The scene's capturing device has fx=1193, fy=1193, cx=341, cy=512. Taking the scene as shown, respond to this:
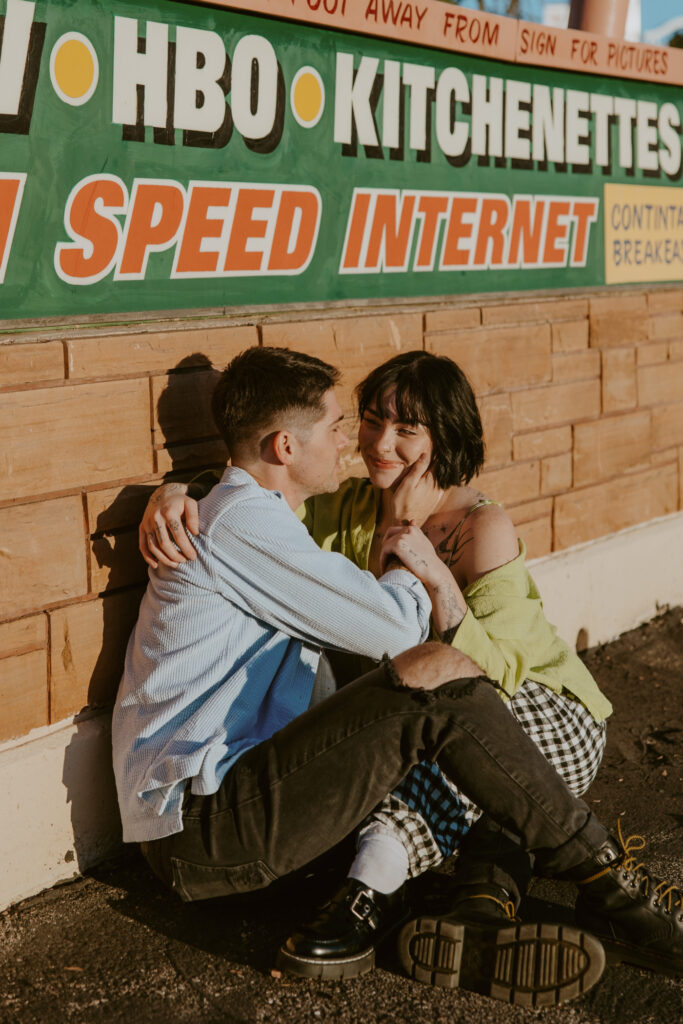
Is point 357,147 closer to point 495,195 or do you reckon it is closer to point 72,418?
point 495,195

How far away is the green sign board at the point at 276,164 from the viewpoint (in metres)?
3.15

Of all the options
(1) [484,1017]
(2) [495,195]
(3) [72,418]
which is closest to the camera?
(1) [484,1017]

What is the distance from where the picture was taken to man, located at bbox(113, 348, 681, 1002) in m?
2.79

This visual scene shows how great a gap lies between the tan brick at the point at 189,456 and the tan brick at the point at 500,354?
1142mm

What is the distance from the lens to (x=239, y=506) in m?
2.98

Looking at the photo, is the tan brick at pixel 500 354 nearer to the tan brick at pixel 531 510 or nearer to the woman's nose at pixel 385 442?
the tan brick at pixel 531 510

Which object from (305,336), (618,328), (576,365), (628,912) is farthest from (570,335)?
(628,912)

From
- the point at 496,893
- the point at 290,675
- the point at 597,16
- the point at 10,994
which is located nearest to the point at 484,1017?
the point at 496,893

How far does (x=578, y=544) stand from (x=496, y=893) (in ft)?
8.69

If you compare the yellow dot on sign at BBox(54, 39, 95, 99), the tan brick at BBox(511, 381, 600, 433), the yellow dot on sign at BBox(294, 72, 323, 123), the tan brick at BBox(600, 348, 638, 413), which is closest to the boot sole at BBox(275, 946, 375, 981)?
the yellow dot on sign at BBox(54, 39, 95, 99)

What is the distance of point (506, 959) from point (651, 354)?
3.76m

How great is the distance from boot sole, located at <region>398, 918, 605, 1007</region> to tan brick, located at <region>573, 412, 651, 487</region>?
2.92 meters

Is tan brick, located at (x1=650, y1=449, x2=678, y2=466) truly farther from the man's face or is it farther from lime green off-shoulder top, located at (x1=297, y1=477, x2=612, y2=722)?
the man's face

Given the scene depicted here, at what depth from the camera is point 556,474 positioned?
5.27 metres
